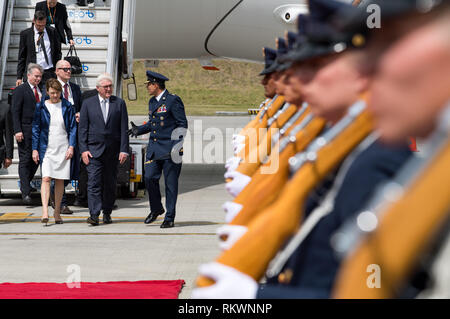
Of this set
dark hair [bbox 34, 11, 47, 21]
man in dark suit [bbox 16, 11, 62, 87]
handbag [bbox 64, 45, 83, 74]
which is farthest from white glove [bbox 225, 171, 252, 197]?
handbag [bbox 64, 45, 83, 74]

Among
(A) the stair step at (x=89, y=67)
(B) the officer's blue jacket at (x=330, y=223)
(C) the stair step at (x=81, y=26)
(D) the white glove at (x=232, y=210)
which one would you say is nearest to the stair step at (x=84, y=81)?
(A) the stair step at (x=89, y=67)

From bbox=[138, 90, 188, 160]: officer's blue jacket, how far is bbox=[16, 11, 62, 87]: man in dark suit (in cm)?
237

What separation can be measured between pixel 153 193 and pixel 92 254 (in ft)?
5.65

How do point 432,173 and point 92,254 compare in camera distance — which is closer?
point 432,173

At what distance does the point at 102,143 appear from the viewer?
807cm

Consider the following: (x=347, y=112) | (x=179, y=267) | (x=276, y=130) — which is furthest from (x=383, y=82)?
(x=179, y=267)

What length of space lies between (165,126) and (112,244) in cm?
161

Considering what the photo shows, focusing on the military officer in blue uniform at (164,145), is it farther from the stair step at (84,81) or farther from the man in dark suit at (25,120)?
the stair step at (84,81)

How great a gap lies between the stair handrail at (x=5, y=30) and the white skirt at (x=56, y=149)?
2.85 metres

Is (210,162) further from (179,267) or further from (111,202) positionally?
(179,267)

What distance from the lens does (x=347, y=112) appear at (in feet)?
5.53

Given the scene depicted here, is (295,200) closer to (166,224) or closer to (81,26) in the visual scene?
(166,224)

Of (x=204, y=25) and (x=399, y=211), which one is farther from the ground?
(x=399, y=211)

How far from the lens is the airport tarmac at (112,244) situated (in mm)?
5641
